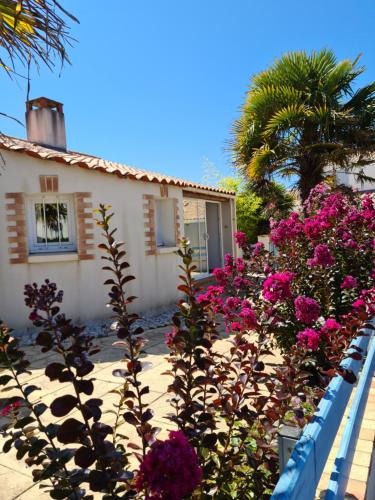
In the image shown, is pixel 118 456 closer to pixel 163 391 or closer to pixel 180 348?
pixel 180 348

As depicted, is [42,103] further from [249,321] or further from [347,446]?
[347,446]

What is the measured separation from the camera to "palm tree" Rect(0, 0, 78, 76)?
2.21 m

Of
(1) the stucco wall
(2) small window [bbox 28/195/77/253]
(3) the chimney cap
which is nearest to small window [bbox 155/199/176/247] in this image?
(1) the stucco wall

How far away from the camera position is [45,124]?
955 cm

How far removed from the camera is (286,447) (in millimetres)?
1302

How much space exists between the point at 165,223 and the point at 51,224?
3.20 m

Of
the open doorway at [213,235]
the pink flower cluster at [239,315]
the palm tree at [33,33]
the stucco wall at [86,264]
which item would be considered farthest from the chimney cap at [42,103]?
the pink flower cluster at [239,315]

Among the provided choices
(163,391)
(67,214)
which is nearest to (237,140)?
(67,214)

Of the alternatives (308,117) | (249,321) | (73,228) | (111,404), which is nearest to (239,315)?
(249,321)

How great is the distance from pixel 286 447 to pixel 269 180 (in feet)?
33.1

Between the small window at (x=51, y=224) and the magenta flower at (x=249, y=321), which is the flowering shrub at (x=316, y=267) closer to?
the magenta flower at (x=249, y=321)

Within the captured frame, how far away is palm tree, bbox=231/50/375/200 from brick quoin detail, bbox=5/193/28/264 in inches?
250

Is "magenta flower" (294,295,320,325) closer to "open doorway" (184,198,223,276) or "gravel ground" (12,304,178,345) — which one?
"gravel ground" (12,304,178,345)

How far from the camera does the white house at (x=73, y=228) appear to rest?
6.72m
